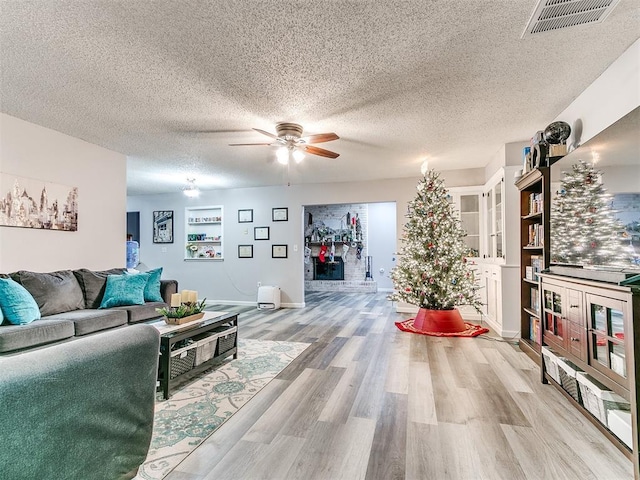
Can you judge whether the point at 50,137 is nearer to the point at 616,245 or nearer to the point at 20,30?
the point at 20,30

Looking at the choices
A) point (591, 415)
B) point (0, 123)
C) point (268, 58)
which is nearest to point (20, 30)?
point (268, 58)

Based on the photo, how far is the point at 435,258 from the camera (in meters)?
4.62

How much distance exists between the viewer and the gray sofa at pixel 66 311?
104 inches

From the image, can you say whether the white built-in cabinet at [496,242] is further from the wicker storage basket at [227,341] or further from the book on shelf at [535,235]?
the wicker storage basket at [227,341]

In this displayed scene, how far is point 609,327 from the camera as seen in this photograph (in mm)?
1964

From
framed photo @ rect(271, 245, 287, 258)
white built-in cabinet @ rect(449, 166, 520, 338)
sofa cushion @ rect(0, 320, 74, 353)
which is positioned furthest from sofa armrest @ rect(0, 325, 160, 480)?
framed photo @ rect(271, 245, 287, 258)

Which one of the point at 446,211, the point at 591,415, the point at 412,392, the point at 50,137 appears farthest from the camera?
the point at 446,211

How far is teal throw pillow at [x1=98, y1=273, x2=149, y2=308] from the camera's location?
380 centimetres

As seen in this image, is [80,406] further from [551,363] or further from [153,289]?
[153,289]

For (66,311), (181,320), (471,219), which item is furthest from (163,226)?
(471,219)

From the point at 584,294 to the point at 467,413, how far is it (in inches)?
43.7

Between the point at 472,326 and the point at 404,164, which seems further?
the point at 404,164

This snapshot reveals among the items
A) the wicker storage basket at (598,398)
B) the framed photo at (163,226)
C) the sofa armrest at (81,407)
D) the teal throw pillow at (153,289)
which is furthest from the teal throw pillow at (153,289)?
the wicker storage basket at (598,398)

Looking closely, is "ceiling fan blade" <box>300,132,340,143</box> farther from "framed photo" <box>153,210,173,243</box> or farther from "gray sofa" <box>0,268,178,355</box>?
"framed photo" <box>153,210,173,243</box>
